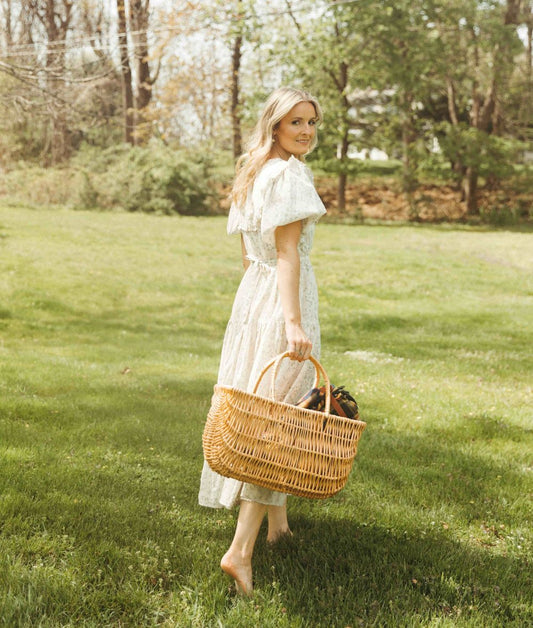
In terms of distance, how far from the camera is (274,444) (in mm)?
2670

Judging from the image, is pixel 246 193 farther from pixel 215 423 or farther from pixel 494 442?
pixel 494 442

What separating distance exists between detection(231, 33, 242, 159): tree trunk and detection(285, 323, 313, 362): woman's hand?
2258 cm

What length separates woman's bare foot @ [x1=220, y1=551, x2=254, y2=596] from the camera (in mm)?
2912

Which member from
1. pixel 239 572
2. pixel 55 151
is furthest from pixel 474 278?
pixel 55 151

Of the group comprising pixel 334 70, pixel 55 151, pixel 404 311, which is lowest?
pixel 404 311

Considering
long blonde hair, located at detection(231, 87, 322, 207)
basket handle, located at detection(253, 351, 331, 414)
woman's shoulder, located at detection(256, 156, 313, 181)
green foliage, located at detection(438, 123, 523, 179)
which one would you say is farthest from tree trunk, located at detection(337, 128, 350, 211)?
basket handle, located at detection(253, 351, 331, 414)

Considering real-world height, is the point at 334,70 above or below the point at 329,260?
above

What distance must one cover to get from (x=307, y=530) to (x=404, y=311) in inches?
350

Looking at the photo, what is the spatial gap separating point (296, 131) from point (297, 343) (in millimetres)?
1022

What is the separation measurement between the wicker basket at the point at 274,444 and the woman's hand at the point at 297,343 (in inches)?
10.0

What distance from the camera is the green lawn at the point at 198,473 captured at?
2852 millimetres

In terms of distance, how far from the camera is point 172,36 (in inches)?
811

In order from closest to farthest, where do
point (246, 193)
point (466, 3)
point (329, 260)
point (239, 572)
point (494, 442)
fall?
point (239, 572) → point (246, 193) → point (494, 442) → point (329, 260) → point (466, 3)

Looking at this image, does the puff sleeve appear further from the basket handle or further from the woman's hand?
the basket handle
